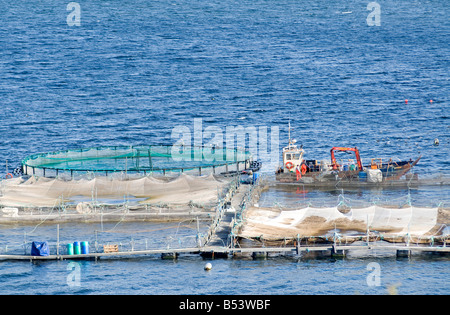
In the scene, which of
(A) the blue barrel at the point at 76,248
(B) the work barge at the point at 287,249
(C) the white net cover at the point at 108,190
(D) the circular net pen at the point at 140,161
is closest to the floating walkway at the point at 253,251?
(B) the work barge at the point at 287,249

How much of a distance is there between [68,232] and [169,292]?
83.2 feet

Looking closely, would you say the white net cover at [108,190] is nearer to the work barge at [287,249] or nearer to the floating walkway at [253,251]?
the work barge at [287,249]

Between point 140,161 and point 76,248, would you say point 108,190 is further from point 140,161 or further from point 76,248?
point 76,248

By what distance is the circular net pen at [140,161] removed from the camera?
128 m

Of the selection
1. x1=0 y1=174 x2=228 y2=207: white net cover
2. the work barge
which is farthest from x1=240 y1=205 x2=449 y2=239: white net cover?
x1=0 y1=174 x2=228 y2=207: white net cover

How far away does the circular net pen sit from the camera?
128 metres

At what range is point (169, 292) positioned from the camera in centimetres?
8788

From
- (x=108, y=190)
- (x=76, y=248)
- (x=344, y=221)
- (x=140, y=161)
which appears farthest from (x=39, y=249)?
(x=140, y=161)

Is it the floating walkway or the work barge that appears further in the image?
the work barge

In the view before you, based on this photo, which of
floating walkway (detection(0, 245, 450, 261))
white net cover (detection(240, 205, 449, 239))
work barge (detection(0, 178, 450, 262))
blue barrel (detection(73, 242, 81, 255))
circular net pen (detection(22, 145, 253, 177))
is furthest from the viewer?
circular net pen (detection(22, 145, 253, 177))

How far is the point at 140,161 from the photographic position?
5394 inches

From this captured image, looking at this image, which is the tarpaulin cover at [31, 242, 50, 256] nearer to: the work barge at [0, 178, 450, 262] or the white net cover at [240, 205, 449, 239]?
the work barge at [0, 178, 450, 262]
